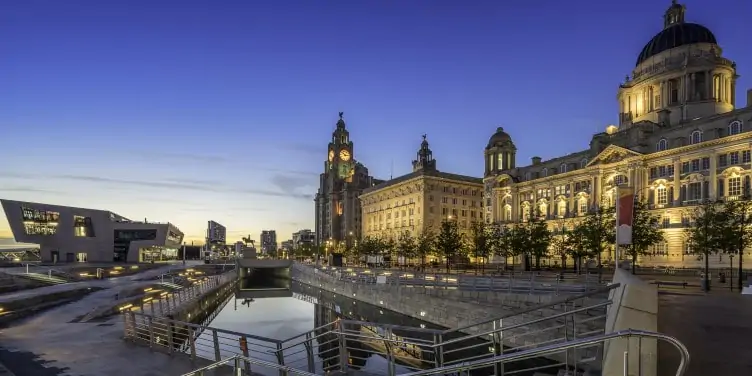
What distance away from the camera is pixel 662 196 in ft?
295

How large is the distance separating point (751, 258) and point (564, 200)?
4008 centimetres

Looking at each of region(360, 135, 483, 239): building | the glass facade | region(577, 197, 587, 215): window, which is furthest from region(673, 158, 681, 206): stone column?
the glass facade

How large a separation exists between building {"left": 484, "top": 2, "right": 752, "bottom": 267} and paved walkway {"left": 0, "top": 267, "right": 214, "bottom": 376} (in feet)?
266

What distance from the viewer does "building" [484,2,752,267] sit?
265 ft

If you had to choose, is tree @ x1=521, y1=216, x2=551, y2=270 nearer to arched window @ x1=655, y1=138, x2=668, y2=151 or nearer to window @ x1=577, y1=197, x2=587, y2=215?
window @ x1=577, y1=197, x2=587, y2=215

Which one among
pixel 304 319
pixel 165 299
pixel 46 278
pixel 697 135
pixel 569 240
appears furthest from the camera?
pixel 697 135

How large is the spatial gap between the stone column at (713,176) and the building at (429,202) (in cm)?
6747

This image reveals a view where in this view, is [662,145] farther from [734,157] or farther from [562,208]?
[562,208]

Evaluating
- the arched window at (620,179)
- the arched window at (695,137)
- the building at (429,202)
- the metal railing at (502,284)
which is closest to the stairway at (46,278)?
the metal railing at (502,284)

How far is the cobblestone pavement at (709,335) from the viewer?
11.4 metres

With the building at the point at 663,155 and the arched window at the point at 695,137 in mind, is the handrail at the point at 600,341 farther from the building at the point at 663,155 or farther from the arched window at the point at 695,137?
the arched window at the point at 695,137

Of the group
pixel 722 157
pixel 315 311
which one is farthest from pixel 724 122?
pixel 315 311

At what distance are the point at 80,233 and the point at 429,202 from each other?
87.5 meters

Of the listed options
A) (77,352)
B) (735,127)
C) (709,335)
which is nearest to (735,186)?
(735,127)
